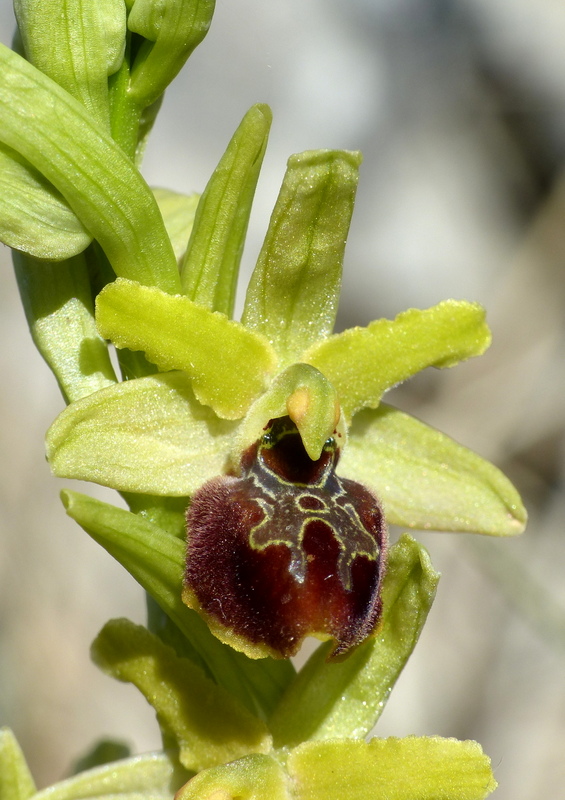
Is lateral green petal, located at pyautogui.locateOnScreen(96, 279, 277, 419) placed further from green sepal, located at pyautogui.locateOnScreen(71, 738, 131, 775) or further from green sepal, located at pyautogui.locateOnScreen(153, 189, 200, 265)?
green sepal, located at pyautogui.locateOnScreen(71, 738, 131, 775)

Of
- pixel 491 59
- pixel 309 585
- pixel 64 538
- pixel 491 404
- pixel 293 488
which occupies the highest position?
pixel 491 59

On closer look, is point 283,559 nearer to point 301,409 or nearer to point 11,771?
point 301,409

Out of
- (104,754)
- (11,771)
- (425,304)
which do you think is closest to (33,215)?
Answer: (11,771)

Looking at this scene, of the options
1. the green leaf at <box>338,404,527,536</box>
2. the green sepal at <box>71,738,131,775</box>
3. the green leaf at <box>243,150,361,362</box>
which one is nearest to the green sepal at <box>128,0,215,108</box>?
the green leaf at <box>243,150,361,362</box>

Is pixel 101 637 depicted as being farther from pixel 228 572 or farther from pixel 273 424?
pixel 273 424

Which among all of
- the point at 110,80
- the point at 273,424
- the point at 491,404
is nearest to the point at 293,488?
the point at 273,424

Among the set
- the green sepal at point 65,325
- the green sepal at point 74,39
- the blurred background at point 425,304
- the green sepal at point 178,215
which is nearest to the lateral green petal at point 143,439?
the green sepal at point 65,325
